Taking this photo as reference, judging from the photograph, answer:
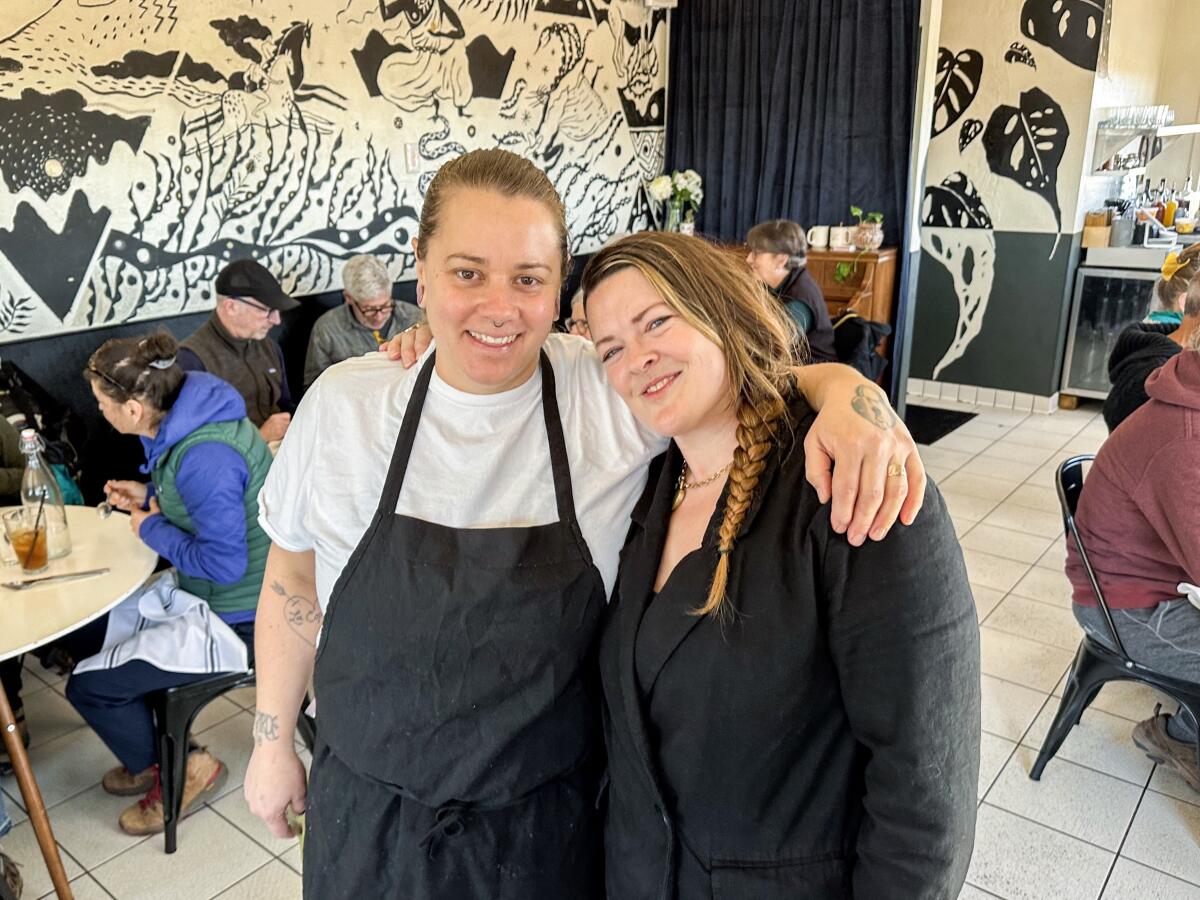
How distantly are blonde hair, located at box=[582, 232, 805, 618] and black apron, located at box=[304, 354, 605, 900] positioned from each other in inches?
9.7

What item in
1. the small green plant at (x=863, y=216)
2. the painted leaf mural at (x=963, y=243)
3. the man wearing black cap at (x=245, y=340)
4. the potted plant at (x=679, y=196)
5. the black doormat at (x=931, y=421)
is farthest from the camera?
the potted plant at (x=679, y=196)

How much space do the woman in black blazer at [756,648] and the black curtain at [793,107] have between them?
201 inches

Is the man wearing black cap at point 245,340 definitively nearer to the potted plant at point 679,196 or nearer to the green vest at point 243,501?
the green vest at point 243,501

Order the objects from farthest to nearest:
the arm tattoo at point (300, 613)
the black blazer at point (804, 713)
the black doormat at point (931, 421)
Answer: the black doormat at point (931, 421) < the arm tattoo at point (300, 613) < the black blazer at point (804, 713)

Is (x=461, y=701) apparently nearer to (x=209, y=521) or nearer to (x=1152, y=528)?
(x=209, y=521)

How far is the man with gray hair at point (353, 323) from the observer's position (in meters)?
4.17

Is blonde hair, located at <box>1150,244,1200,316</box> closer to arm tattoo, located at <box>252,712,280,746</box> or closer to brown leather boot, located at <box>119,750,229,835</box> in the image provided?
arm tattoo, located at <box>252,712,280,746</box>

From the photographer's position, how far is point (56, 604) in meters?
2.08

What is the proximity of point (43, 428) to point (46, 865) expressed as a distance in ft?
5.67

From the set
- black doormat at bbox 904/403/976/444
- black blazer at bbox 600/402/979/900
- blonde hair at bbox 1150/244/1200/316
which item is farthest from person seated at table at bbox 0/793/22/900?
black doormat at bbox 904/403/976/444

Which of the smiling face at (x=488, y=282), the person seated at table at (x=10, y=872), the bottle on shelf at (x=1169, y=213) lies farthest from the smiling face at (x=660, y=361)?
the bottle on shelf at (x=1169, y=213)

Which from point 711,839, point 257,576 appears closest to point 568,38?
point 257,576

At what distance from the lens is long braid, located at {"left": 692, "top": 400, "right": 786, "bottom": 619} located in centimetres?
108

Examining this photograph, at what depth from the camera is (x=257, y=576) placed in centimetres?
244
